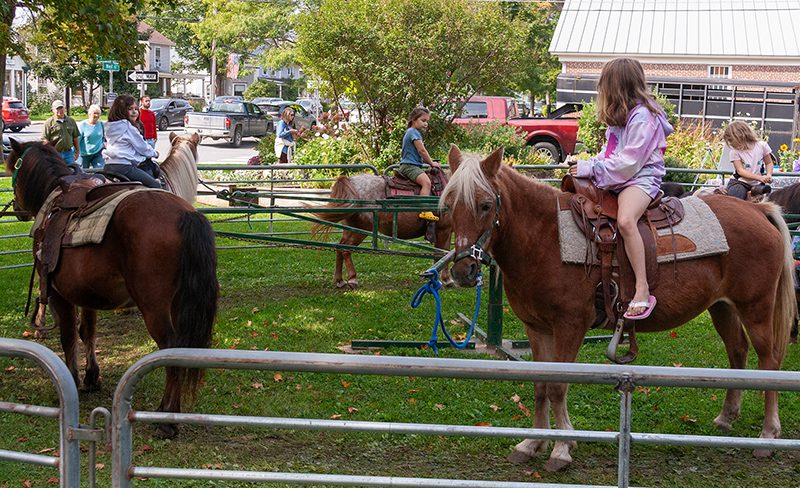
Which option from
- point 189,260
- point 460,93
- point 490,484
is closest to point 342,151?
point 460,93

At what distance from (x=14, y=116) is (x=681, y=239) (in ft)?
141

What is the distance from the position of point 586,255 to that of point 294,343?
3907 millimetres

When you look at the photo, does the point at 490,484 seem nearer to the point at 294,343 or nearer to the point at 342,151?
the point at 294,343

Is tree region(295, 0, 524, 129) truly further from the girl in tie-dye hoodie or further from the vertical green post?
the girl in tie-dye hoodie

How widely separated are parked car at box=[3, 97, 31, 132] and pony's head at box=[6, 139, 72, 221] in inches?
1506

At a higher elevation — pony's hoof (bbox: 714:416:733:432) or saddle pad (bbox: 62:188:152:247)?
saddle pad (bbox: 62:188:152:247)

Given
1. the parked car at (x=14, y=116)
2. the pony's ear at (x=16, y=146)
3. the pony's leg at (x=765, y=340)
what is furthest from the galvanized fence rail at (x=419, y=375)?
the parked car at (x=14, y=116)

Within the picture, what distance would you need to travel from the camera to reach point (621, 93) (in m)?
5.88

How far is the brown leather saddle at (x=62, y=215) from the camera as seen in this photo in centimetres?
694

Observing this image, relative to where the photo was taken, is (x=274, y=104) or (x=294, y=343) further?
(x=274, y=104)

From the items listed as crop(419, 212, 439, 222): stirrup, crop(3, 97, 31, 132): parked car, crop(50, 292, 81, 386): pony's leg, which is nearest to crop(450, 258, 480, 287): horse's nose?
crop(50, 292, 81, 386): pony's leg

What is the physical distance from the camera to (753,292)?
245 inches

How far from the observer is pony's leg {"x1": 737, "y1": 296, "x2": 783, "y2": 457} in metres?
6.25

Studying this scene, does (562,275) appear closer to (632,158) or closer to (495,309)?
(632,158)
